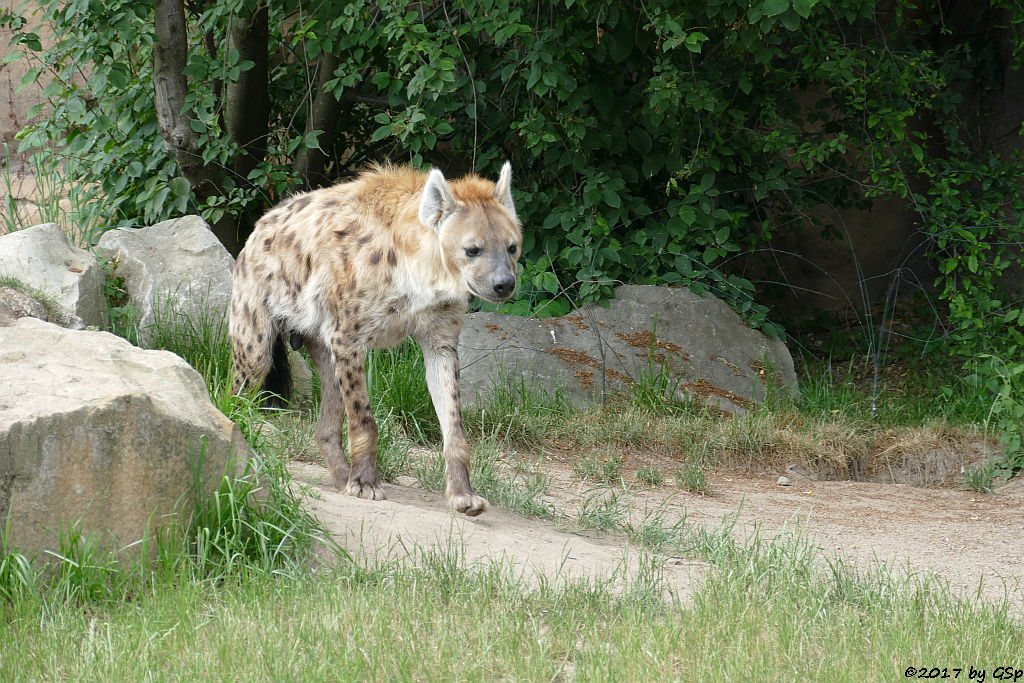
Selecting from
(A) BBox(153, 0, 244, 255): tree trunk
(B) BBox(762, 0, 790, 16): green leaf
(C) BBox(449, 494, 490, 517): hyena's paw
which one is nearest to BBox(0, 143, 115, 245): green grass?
(A) BBox(153, 0, 244, 255): tree trunk

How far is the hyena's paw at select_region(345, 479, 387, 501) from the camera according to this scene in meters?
4.18

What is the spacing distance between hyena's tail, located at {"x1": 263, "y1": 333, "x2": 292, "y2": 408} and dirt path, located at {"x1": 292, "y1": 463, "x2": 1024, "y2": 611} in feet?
1.86

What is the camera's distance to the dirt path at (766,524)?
3643mm

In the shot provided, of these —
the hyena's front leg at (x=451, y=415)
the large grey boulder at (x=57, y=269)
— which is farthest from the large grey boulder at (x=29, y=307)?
the hyena's front leg at (x=451, y=415)

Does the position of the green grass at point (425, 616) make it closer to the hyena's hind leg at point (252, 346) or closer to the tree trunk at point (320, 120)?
the hyena's hind leg at point (252, 346)

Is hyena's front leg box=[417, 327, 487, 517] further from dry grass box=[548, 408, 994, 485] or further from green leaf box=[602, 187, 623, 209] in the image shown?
green leaf box=[602, 187, 623, 209]

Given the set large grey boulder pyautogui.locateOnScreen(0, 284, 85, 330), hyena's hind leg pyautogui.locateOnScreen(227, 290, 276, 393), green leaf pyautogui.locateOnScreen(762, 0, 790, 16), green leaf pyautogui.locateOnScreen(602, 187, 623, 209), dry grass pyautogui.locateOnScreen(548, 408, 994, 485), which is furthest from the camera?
green leaf pyautogui.locateOnScreen(602, 187, 623, 209)

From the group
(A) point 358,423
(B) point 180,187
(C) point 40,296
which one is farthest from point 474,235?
(B) point 180,187

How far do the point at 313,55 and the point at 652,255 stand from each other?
8.22 feet

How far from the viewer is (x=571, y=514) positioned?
4.53 metres

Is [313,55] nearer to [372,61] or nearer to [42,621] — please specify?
[372,61]

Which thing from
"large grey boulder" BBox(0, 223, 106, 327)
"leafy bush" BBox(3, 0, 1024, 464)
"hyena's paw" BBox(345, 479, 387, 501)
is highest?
"leafy bush" BBox(3, 0, 1024, 464)

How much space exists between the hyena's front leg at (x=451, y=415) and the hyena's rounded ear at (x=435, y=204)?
18.5 inches

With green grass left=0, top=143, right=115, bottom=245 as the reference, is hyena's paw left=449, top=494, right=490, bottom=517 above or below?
below
